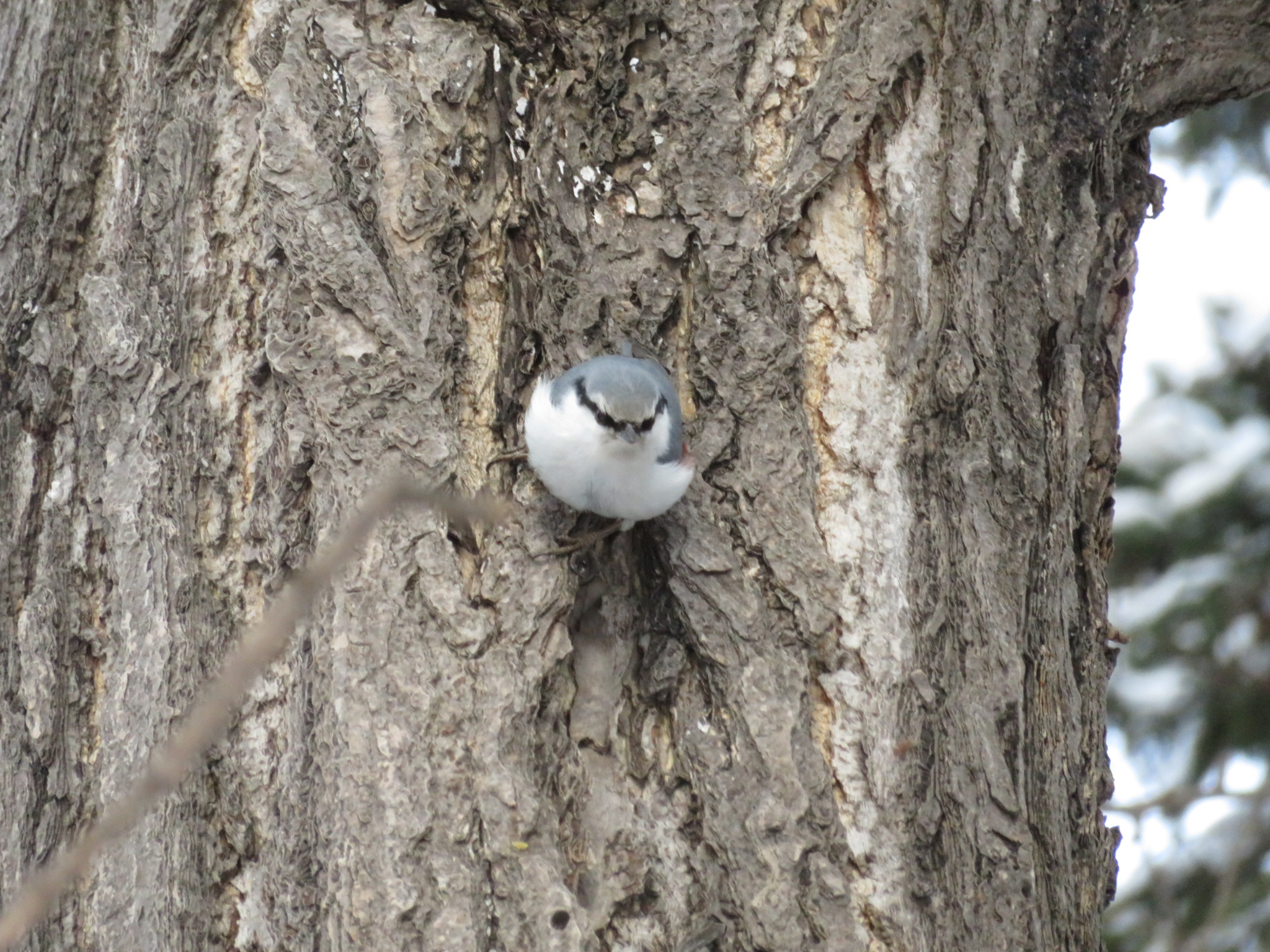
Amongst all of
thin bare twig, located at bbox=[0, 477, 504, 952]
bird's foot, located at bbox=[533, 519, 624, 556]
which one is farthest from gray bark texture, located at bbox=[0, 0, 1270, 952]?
thin bare twig, located at bbox=[0, 477, 504, 952]

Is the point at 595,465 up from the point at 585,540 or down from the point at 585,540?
up

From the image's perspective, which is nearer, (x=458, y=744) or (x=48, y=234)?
(x=458, y=744)

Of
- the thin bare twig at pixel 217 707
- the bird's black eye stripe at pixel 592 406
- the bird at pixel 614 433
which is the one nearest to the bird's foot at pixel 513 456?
the bird at pixel 614 433

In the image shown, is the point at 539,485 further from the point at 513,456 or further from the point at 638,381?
the point at 638,381

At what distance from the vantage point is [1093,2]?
7.41 feet

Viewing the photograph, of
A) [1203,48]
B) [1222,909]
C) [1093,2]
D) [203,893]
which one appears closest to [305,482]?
[203,893]

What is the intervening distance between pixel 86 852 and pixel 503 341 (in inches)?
55.7

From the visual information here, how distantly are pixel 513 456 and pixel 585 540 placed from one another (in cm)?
18

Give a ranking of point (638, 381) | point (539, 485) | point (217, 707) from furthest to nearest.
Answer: point (539, 485)
point (638, 381)
point (217, 707)

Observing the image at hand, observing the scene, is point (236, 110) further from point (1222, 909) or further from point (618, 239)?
point (1222, 909)

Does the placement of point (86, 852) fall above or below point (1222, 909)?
below

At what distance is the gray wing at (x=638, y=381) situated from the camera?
6.31ft

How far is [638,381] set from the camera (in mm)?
1920

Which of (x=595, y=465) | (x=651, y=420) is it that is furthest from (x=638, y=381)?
(x=595, y=465)
